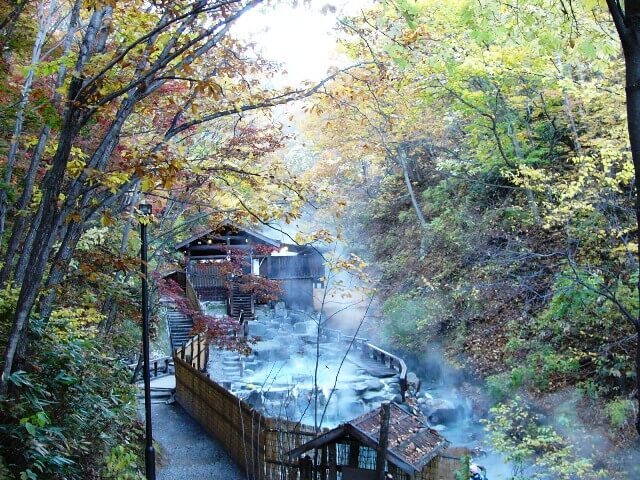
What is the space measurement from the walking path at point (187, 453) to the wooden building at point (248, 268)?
10762mm

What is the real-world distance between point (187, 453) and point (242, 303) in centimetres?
1606

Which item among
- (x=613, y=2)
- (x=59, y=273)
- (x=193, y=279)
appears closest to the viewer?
(x=613, y=2)

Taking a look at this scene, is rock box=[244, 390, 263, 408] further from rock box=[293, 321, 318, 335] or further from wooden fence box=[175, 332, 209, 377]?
rock box=[293, 321, 318, 335]

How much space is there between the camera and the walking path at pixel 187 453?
11.0 m

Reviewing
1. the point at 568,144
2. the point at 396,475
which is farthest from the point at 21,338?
the point at 568,144

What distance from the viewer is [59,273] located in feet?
18.9

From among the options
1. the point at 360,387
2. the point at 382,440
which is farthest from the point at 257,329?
the point at 382,440

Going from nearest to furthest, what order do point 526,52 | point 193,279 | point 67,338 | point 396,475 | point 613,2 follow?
point 613,2 → point 67,338 → point 396,475 → point 526,52 → point 193,279

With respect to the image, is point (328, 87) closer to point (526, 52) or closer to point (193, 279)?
point (526, 52)

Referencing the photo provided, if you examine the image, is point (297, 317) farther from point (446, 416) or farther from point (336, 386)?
point (446, 416)

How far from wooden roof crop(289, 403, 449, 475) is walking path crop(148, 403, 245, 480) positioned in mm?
4480

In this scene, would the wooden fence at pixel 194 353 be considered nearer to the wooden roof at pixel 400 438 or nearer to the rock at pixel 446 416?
the rock at pixel 446 416

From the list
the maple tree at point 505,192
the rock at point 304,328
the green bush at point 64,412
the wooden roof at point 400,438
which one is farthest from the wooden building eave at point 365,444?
the rock at point 304,328

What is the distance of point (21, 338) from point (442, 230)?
701 inches
